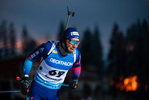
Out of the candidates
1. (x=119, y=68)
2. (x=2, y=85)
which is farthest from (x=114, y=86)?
(x=2, y=85)

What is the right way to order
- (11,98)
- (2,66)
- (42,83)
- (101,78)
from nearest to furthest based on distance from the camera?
(42,83) → (11,98) → (2,66) → (101,78)

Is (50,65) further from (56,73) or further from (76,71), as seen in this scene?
(76,71)

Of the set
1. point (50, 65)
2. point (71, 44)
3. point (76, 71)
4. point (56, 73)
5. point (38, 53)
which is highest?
point (71, 44)

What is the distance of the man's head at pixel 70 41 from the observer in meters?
4.22

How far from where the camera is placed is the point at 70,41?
166 inches

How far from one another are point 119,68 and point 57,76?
30.2m

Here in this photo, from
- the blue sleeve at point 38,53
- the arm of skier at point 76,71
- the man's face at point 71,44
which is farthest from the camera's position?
the arm of skier at point 76,71

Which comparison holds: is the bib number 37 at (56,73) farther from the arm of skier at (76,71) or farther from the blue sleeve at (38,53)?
the arm of skier at (76,71)

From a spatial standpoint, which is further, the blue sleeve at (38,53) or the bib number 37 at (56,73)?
the bib number 37 at (56,73)

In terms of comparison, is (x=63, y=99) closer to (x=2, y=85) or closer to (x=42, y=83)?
(x=2, y=85)

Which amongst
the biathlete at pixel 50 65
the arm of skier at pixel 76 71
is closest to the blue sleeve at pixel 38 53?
the biathlete at pixel 50 65

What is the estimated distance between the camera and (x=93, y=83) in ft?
163

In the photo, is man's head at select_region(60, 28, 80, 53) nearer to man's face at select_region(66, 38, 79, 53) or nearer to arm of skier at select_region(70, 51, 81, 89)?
man's face at select_region(66, 38, 79, 53)

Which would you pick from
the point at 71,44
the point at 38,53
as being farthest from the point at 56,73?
the point at 71,44
